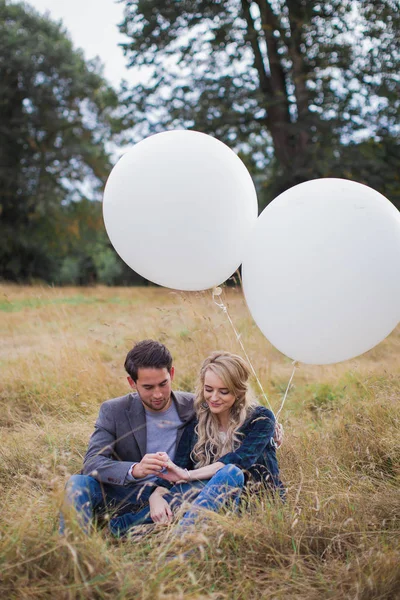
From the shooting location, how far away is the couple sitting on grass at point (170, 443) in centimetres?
235

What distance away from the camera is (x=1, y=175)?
1408 centimetres

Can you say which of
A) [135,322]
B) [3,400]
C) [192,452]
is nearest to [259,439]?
[192,452]

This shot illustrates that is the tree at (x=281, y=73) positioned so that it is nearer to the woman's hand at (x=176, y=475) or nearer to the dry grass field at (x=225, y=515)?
the dry grass field at (x=225, y=515)

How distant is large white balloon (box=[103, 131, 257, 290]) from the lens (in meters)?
2.52

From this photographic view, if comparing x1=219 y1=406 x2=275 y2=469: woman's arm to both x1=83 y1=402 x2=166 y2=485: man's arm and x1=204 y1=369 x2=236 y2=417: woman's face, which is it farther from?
x1=83 y1=402 x2=166 y2=485: man's arm

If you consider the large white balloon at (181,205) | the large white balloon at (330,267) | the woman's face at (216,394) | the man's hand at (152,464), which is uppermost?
the large white balloon at (181,205)

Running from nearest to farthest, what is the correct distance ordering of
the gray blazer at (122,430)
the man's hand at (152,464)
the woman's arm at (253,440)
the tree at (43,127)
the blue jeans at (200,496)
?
the blue jeans at (200,496)
the man's hand at (152,464)
the woman's arm at (253,440)
the gray blazer at (122,430)
the tree at (43,127)

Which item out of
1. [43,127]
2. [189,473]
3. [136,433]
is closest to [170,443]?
[136,433]

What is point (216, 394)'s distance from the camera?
2.44 meters

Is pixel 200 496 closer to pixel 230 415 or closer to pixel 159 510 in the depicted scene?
pixel 159 510

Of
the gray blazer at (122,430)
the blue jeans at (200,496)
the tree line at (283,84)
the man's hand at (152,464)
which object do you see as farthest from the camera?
the tree line at (283,84)

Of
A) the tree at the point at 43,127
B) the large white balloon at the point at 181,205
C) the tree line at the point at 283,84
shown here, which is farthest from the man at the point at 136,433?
the tree at the point at 43,127

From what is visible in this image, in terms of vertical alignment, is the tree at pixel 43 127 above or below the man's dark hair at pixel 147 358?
above

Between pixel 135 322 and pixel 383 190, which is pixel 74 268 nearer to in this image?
pixel 383 190
